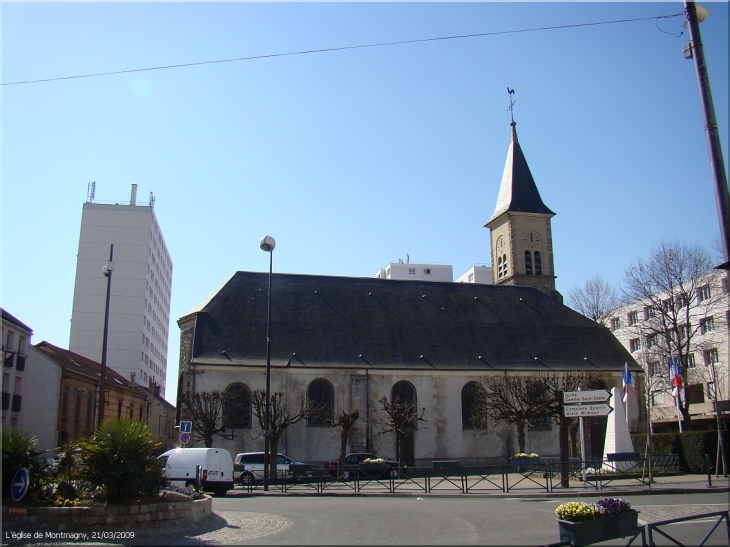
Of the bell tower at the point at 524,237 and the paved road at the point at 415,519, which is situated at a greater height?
the bell tower at the point at 524,237

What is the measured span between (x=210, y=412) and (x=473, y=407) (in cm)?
1453

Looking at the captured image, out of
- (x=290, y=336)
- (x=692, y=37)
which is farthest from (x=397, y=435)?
(x=692, y=37)

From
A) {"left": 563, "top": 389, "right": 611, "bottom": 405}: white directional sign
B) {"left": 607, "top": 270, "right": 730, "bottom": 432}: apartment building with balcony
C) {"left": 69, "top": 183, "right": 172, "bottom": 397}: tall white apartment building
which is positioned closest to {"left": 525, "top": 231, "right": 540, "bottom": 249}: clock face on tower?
{"left": 607, "top": 270, "right": 730, "bottom": 432}: apartment building with balcony

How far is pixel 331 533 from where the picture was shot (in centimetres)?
1147

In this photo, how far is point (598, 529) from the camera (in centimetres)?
831

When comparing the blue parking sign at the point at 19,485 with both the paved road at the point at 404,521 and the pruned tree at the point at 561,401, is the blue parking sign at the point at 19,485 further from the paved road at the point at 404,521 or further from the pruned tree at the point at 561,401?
the pruned tree at the point at 561,401

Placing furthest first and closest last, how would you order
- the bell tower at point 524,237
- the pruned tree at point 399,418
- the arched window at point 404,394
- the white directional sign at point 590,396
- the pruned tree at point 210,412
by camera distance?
the bell tower at point 524,237 < the arched window at point 404,394 < the pruned tree at point 399,418 < the pruned tree at point 210,412 < the white directional sign at point 590,396

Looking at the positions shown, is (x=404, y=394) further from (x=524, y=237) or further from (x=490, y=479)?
(x=524, y=237)

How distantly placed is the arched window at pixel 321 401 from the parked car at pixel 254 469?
4985mm

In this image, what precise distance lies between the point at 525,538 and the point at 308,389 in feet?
79.0

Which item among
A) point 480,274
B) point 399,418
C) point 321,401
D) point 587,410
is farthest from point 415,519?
point 480,274

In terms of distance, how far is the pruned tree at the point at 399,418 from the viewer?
1240 inches

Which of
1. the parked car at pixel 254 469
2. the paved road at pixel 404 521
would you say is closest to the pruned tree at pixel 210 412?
the parked car at pixel 254 469

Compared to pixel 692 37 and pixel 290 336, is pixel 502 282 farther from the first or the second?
pixel 692 37
